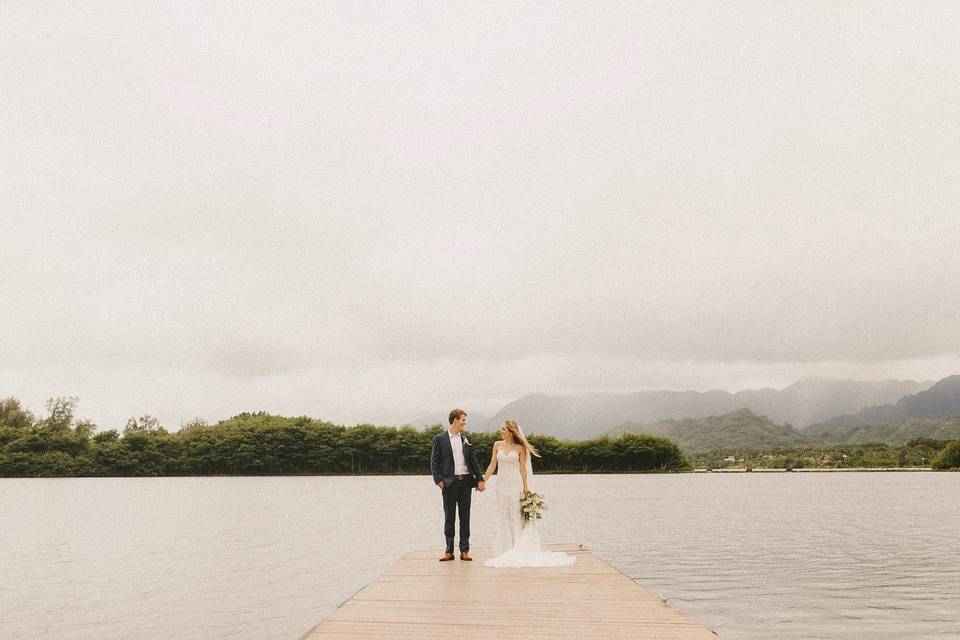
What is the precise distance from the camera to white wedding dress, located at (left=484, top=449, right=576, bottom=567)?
13992 millimetres

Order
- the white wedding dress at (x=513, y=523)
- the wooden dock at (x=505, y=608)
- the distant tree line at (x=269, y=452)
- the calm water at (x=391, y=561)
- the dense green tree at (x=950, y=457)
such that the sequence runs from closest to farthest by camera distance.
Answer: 1. the wooden dock at (x=505, y=608)
2. the white wedding dress at (x=513, y=523)
3. the calm water at (x=391, y=561)
4. the distant tree line at (x=269, y=452)
5. the dense green tree at (x=950, y=457)

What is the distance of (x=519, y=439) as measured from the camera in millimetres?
14227

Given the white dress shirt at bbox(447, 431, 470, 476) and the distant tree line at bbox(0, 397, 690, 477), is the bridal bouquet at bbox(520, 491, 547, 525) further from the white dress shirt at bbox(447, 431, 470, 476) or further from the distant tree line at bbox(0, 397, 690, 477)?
the distant tree line at bbox(0, 397, 690, 477)

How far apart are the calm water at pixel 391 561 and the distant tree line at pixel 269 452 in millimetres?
84912

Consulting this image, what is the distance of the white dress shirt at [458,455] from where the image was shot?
13.9 metres

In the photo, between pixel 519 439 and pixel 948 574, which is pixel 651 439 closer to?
pixel 948 574

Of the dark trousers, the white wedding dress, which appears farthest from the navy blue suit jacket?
the white wedding dress

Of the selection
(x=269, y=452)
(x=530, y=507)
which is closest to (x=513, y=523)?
(x=530, y=507)

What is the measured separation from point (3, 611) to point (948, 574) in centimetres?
2364

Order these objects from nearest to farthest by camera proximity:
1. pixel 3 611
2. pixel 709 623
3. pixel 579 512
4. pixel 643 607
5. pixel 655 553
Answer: pixel 643 607
pixel 709 623
pixel 3 611
pixel 655 553
pixel 579 512

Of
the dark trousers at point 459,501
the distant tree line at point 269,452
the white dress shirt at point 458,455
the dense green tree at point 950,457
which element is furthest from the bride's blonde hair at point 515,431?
the dense green tree at point 950,457

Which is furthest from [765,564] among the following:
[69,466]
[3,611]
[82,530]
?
[69,466]

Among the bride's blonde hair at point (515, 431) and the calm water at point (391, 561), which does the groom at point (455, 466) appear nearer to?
the bride's blonde hair at point (515, 431)

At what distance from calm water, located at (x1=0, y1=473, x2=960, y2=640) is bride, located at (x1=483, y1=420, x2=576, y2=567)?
128 inches
